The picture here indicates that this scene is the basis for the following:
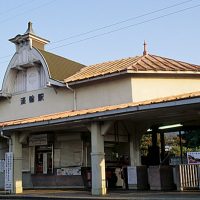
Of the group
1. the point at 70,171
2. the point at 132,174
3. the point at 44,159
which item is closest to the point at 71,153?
the point at 70,171

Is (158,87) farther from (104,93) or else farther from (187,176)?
(187,176)

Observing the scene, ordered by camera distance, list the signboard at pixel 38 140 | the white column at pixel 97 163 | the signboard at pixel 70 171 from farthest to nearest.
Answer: the signboard at pixel 38 140 → the signboard at pixel 70 171 → the white column at pixel 97 163

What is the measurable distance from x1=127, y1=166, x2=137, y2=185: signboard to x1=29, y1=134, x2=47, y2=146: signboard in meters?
5.55

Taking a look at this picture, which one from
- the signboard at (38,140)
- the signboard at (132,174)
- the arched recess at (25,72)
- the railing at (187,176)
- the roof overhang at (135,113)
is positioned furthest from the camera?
the arched recess at (25,72)

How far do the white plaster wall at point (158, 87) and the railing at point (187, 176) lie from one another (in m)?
4.13

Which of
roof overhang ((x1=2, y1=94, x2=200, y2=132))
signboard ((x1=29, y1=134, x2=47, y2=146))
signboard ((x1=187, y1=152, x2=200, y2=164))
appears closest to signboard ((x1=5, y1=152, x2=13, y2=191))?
roof overhang ((x1=2, y1=94, x2=200, y2=132))

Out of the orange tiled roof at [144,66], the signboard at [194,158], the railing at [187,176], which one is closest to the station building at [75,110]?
the orange tiled roof at [144,66]

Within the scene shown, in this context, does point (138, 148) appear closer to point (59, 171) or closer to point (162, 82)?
point (162, 82)

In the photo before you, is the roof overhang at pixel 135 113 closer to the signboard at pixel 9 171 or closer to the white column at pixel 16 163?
the white column at pixel 16 163

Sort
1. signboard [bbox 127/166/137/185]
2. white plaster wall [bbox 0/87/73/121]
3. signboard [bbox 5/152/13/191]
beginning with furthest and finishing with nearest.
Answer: white plaster wall [bbox 0/87/73/121]
signboard [bbox 5/152/13/191]
signboard [bbox 127/166/137/185]

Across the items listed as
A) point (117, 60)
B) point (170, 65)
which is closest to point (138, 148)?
point (170, 65)

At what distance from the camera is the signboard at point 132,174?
51.0 ft

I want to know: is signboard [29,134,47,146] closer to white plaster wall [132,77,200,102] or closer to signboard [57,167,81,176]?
signboard [57,167,81,176]

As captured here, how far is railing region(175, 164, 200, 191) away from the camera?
46.4 ft
